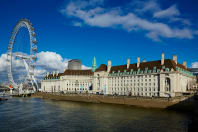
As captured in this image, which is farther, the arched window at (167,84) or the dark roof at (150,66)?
the dark roof at (150,66)

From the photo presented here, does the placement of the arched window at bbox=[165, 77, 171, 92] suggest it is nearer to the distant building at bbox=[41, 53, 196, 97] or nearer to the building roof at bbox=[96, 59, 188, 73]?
the distant building at bbox=[41, 53, 196, 97]

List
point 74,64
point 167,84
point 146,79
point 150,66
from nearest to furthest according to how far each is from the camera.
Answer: point 167,84, point 146,79, point 150,66, point 74,64

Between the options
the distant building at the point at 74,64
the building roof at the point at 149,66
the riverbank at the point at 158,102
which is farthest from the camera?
the distant building at the point at 74,64

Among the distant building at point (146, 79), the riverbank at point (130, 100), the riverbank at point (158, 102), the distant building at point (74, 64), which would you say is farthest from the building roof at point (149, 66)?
the distant building at point (74, 64)

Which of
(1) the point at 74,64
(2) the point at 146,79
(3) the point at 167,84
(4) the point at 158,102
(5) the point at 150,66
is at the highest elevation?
(1) the point at 74,64

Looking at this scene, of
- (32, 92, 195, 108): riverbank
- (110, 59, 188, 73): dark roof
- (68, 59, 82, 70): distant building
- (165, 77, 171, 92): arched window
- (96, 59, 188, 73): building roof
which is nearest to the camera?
(32, 92, 195, 108): riverbank

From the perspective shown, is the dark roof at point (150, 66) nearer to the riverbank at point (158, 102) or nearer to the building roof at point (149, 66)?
the building roof at point (149, 66)

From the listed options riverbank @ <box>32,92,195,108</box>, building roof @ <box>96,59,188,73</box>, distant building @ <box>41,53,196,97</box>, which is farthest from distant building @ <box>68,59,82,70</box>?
riverbank @ <box>32,92,195,108</box>

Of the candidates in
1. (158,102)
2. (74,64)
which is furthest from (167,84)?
(74,64)

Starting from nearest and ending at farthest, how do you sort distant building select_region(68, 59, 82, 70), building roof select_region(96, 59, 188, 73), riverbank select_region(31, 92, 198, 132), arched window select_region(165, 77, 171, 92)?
riverbank select_region(31, 92, 198, 132) < arched window select_region(165, 77, 171, 92) < building roof select_region(96, 59, 188, 73) < distant building select_region(68, 59, 82, 70)

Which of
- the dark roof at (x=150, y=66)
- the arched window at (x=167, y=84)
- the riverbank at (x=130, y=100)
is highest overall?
the dark roof at (x=150, y=66)

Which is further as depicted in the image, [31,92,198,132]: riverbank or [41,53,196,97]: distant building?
[41,53,196,97]: distant building

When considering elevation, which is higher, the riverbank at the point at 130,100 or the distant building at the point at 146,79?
the distant building at the point at 146,79

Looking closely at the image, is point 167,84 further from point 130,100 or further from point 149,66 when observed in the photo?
point 130,100
